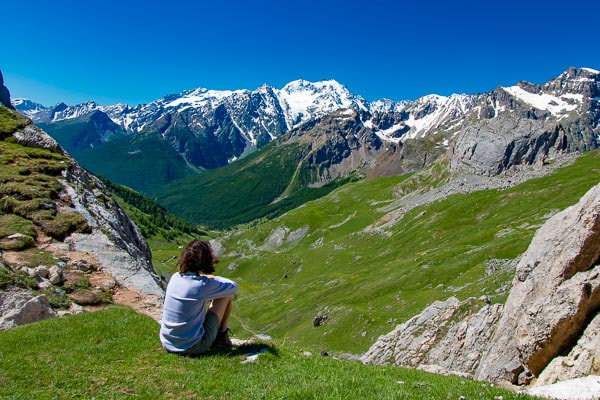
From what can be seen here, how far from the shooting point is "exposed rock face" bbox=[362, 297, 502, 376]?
30.8m

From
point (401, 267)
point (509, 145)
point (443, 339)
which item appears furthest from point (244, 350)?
point (509, 145)

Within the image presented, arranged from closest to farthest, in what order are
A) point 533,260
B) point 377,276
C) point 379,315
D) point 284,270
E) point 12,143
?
point 533,260, point 12,143, point 379,315, point 377,276, point 284,270

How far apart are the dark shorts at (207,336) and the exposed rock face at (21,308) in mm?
10600

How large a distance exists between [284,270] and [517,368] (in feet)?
517

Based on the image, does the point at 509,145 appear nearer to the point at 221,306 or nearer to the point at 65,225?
the point at 65,225

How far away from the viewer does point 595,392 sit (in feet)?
44.6

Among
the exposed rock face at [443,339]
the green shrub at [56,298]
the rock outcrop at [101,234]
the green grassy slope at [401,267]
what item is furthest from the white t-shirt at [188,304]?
the green grassy slope at [401,267]

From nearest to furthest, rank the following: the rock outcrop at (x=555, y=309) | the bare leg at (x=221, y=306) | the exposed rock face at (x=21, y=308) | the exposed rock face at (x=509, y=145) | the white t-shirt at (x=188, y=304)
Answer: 1. the white t-shirt at (x=188, y=304)
2. the bare leg at (x=221, y=306)
3. the rock outcrop at (x=555, y=309)
4. the exposed rock face at (x=21, y=308)
5. the exposed rock face at (x=509, y=145)

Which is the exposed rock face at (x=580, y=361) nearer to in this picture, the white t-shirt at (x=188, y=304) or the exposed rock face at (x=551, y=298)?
the exposed rock face at (x=551, y=298)

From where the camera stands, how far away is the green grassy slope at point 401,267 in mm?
70312

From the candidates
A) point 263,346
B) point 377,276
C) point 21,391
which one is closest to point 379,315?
point 377,276

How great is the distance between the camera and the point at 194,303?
1606 centimetres

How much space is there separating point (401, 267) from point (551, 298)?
3172 inches

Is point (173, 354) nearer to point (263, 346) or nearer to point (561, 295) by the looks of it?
point (263, 346)
